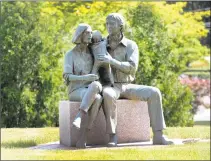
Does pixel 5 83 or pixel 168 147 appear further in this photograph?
pixel 5 83

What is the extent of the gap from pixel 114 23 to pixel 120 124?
1.40 meters

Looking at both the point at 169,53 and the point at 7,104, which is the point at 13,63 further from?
the point at 169,53

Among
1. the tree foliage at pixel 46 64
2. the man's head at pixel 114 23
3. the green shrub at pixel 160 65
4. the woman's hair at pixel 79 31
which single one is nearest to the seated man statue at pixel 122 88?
the man's head at pixel 114 23

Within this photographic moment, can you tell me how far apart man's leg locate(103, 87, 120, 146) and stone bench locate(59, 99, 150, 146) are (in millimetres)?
343

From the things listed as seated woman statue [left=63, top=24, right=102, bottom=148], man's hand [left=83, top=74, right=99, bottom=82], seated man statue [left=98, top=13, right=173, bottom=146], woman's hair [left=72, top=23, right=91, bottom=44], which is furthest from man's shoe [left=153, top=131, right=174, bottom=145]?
woman's hair [left=72, top=23, right=91, bottom=44]

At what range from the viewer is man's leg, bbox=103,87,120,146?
7.51 m

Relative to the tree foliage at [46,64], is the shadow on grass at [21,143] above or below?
below

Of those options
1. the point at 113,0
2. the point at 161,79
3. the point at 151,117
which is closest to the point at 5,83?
the point at 161,79

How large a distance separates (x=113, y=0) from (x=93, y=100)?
1001cm

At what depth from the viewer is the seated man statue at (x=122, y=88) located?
7.57 m

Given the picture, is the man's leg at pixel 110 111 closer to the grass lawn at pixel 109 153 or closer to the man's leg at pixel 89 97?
the man's leg at pixel 89 97

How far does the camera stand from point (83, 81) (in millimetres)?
7906

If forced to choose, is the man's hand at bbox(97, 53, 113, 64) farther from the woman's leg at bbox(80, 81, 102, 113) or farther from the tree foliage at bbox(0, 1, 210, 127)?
the tree foliage at bbox(0, 1, 210, 127)

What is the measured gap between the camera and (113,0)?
17094 millimetres
